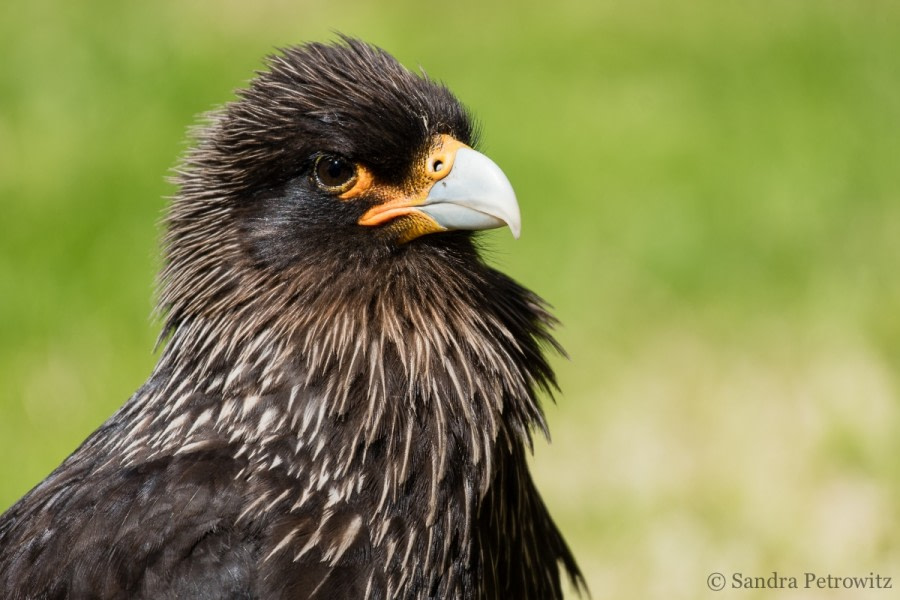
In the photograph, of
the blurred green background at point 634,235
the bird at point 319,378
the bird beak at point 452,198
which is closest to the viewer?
the bird at point 319,378

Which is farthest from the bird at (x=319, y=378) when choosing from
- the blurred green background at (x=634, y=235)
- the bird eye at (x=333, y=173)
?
the blurred green background at (x=634, y=235)

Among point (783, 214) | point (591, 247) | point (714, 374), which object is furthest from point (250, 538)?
point (783, 214)

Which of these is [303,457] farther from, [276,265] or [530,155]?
[530,155]

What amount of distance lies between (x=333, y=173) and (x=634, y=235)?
15.2 ft

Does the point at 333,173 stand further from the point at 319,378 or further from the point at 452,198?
the point at 319,378

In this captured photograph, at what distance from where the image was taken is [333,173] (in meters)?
3.75

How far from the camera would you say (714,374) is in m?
7.19

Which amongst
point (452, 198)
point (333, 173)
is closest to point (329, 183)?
point (333, 173)

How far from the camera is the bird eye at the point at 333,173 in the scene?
3.74 m

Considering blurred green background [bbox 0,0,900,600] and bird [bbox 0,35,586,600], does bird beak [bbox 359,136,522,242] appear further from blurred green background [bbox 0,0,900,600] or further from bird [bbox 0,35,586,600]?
blurred green background [bbox 0,0,900,600]

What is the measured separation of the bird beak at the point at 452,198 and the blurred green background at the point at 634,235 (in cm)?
53

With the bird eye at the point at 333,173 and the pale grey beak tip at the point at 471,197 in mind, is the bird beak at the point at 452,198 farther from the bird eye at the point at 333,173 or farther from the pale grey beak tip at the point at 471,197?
the bird eye at the point at 333,173

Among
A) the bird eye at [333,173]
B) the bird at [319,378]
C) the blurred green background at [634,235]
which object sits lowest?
the bird at [319,378]

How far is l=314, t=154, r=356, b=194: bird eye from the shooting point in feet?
12.3
